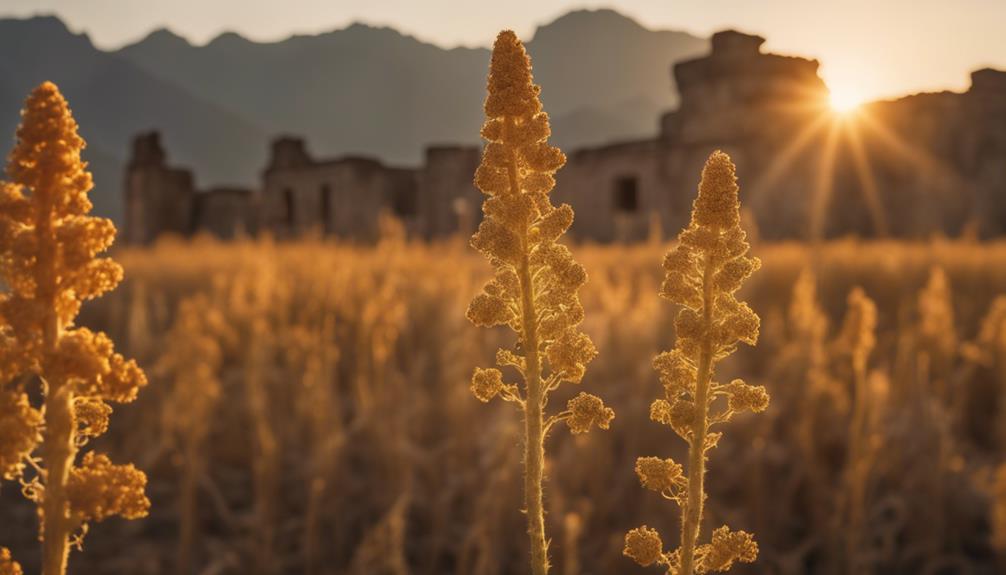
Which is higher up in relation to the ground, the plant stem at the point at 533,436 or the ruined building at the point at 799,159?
the ruined building at the point at 799,159

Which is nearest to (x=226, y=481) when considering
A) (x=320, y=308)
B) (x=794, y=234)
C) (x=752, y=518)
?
(x=320, y=308)

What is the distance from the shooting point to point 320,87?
139750 mm

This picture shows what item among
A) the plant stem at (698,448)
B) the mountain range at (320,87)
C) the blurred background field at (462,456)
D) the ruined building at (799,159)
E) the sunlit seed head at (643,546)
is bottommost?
the blurred background field at (462,456)

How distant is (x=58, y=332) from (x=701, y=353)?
0.28 m

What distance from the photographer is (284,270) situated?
8664 millimetres

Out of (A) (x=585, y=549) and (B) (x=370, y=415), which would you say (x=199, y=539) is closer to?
(B) (x=370, y=415)

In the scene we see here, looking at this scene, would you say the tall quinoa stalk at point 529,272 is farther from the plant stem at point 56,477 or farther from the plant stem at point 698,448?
the plant stem at point 56,477

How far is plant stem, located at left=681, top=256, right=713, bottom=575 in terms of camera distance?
406 millimetres

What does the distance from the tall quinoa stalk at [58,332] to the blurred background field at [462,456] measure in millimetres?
3478

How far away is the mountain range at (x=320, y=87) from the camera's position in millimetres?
113500

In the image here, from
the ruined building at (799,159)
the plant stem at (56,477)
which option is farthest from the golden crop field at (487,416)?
the ruined building at (799,159)

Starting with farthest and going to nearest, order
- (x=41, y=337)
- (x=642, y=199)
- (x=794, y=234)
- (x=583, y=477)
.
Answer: (x=642, y=199), (x=794, y=234), (x=583, y=477), (x=41, y=337)

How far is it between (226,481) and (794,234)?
19.8 metres

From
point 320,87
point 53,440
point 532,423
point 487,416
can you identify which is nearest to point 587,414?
point 532,423
